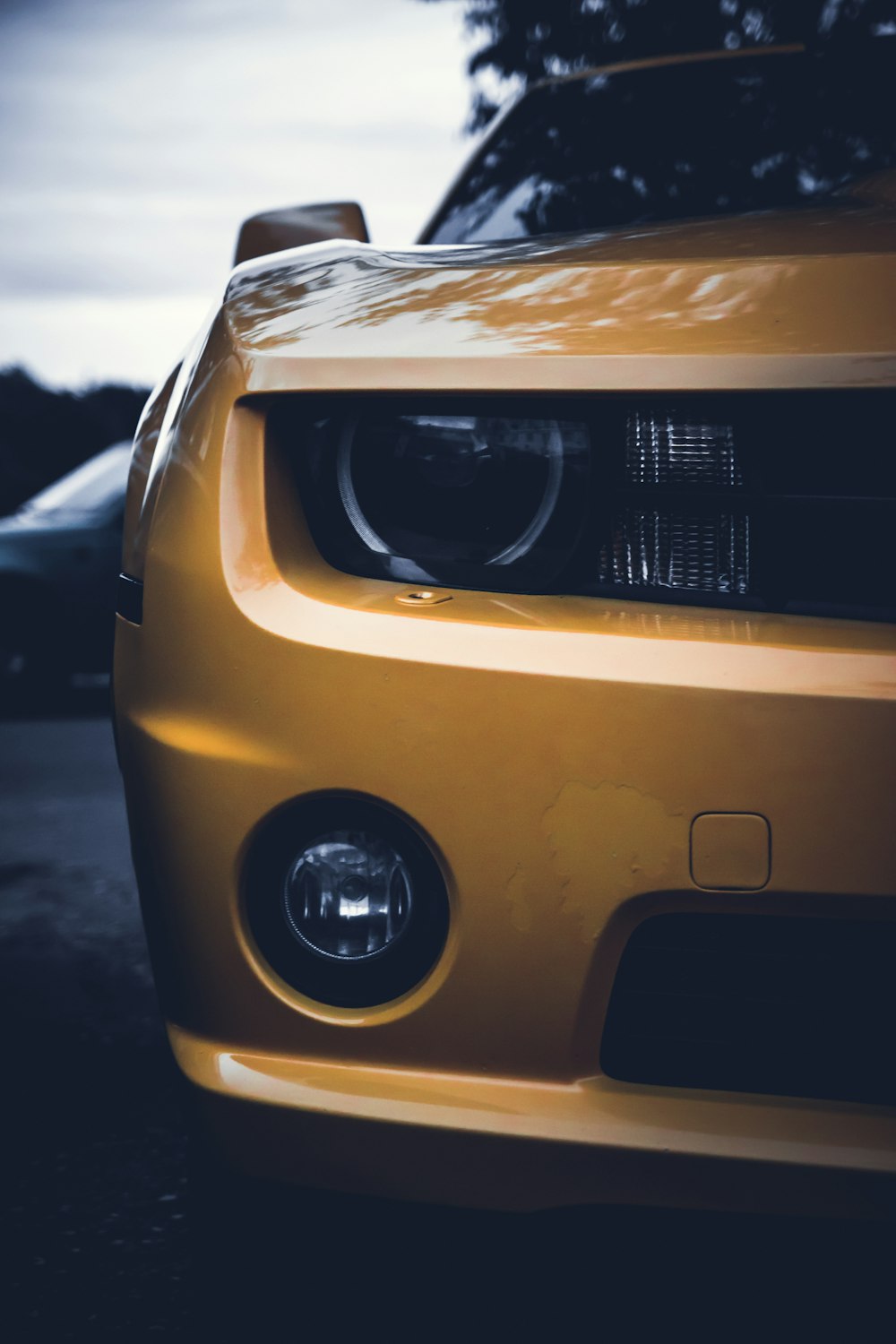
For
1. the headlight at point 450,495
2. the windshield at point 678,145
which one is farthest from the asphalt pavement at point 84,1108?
the windshield at point 678,145

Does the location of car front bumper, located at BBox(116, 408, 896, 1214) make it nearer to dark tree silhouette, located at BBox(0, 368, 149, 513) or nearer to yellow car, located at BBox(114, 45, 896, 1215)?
yellow car, located at BBox(114, 45, 896, 1215)

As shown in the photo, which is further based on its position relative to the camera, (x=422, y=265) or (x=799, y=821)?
(x=422, y=265)

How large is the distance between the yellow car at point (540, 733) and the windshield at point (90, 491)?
21.6 feet

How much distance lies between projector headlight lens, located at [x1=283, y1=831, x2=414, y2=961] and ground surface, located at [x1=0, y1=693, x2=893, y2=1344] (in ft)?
0.79

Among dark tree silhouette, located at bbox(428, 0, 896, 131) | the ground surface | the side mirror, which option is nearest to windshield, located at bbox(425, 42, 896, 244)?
the side mirror

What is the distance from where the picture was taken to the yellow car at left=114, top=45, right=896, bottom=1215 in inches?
46.1

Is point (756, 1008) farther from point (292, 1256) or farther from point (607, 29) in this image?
point (607, 29)

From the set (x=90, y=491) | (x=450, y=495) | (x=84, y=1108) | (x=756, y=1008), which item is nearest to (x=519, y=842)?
(x=756, y=1008)

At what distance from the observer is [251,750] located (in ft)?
4.10

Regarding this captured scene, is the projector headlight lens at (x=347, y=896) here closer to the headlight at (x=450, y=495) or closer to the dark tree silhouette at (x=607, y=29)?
the headlight at (x=450, y=495)

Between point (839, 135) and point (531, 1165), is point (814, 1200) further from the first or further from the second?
point (839, 135)

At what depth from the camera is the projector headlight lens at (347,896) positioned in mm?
1248

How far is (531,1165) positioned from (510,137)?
2166 mm

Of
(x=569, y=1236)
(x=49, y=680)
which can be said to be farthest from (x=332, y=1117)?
(x=49, y=680)
